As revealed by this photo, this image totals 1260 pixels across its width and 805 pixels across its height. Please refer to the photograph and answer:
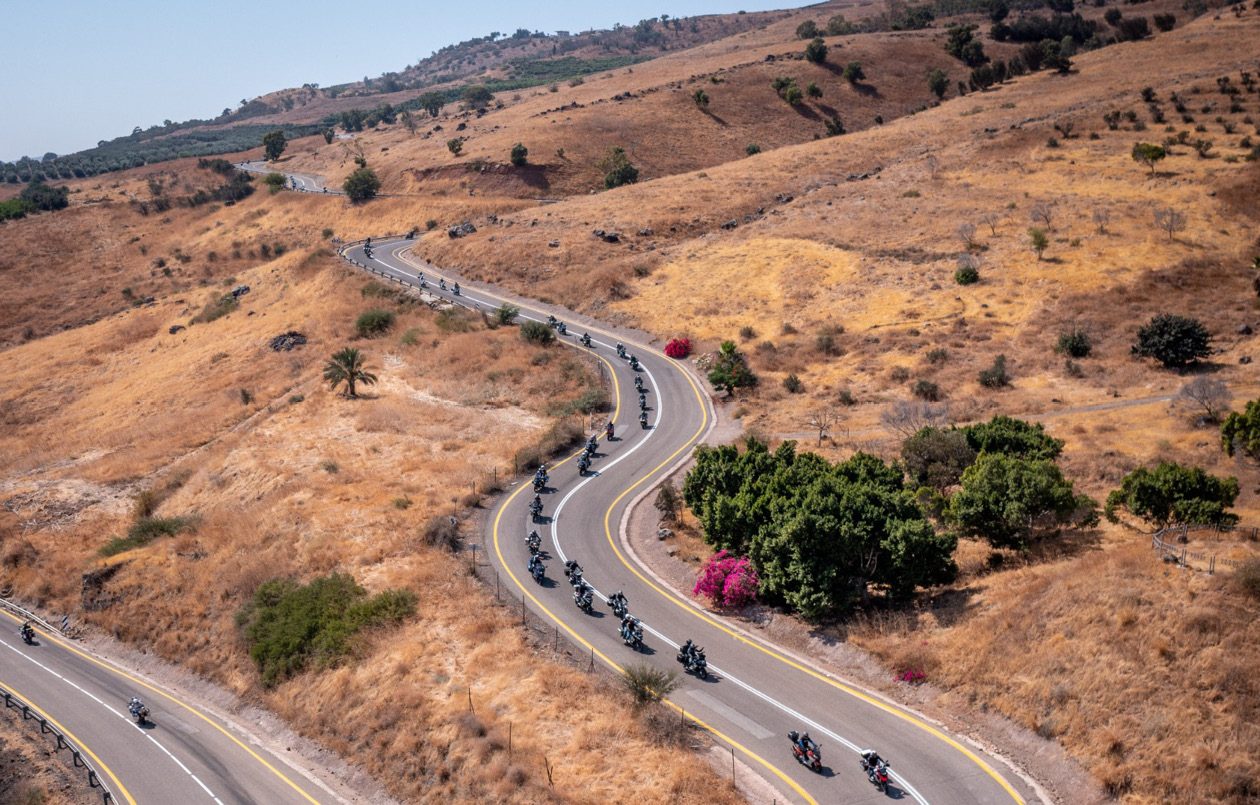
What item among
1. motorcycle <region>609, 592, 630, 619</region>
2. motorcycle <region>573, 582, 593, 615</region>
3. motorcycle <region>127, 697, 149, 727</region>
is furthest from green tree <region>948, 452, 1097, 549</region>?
motorcycle <region>127, 697, 149, 727</region>

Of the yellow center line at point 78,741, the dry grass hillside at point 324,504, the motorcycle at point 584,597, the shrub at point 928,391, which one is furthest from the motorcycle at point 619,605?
the shrub at point 928,391

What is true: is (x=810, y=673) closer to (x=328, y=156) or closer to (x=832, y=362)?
(x=832, y=362)

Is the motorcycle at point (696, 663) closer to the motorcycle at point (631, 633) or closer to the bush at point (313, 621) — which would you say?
the motorcycle at point (631, 633)

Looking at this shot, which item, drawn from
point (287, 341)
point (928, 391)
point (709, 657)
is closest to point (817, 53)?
point (287, 341)

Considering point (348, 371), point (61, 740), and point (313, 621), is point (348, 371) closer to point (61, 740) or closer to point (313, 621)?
point (313, 621)

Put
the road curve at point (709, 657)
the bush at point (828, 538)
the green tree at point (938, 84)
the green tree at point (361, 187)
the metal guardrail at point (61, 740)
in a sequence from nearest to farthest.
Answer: the road curve at point (709, 657), the bush at point (828, 538), the metal guardrail at point (61, 740), the green tree at point (361, 187), the green tree at point (938, 84)

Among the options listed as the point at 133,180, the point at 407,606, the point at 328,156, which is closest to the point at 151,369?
the point at 407,606
